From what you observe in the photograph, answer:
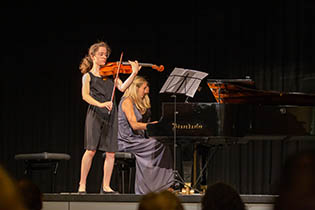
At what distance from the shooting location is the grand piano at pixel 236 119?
5.24m

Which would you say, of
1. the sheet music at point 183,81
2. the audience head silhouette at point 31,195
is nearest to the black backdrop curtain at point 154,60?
the sheet music at point 183,81

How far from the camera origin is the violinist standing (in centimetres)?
551

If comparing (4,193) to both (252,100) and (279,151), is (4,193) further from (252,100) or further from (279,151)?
(279,151)

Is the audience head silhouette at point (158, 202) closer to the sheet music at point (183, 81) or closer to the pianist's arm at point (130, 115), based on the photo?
the sheet music at point (183, 81)

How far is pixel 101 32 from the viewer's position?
8484 millimetres

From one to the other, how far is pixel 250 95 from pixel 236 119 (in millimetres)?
414

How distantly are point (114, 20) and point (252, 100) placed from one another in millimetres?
3593

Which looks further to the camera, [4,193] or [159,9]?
[159,9]

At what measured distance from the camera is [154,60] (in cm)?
827

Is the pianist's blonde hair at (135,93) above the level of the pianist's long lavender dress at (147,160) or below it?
above

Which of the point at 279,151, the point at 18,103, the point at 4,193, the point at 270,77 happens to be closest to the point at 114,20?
the point at 18,103

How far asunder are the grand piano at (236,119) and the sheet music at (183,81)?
24 centimetres

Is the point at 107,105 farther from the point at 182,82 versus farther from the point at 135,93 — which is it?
the point at 135,93

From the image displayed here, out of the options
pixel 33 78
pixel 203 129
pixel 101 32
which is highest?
pixel 101 32
